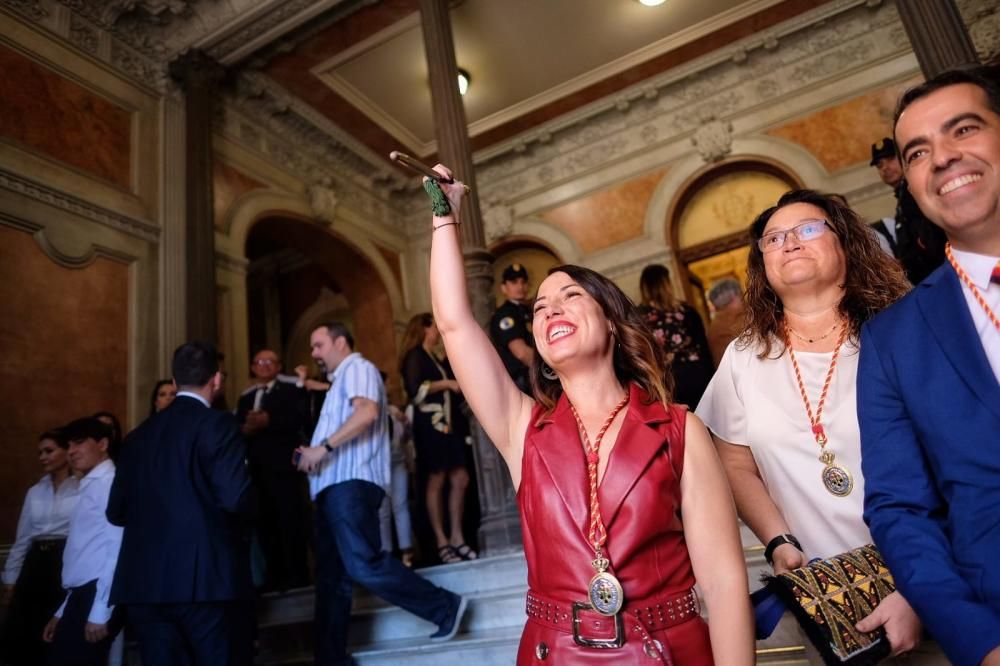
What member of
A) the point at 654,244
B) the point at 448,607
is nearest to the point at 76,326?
the point at 448,607

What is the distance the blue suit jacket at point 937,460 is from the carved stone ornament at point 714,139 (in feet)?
24.9

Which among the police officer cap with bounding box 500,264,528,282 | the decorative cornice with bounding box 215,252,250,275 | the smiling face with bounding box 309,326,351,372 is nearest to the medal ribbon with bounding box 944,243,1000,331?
the smiling face with bounding box 309,326,351,372

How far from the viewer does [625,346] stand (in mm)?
1428

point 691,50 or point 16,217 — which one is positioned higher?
point 691,50

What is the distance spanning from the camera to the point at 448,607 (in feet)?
9.37

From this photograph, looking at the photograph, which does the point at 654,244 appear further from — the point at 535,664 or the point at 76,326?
the point at 535,664

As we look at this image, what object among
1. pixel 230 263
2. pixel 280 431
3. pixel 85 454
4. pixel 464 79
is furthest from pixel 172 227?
pixel 464 79

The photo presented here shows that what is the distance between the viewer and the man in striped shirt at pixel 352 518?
2.77 metres

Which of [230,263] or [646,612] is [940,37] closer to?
[646,612]

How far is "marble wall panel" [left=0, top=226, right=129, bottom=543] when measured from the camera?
4.50m

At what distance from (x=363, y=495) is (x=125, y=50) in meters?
5.86

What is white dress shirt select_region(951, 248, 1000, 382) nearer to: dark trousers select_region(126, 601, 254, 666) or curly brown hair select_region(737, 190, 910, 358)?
curly brown hair select_region(737, 190, 910, 358)

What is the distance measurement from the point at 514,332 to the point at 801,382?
2.51 m

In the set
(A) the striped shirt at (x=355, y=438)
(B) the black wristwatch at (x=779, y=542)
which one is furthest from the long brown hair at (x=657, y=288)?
(B) the black wristwatch at (x=779, y=542)
